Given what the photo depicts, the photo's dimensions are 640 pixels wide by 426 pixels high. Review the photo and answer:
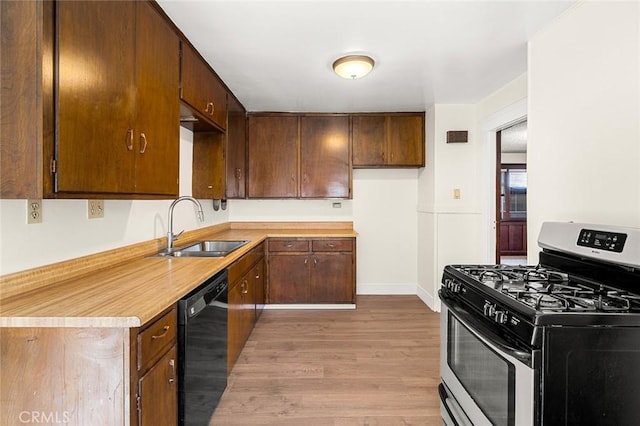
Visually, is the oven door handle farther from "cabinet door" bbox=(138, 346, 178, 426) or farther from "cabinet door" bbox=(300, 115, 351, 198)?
"cabinet door" bbox=(300, 115, 351, 198)

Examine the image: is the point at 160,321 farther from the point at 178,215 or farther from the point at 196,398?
the point at 178,215

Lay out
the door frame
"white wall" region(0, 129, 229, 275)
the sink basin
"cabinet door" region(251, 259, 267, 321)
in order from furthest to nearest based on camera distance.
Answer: the door frame < "cabinet door" region(251, 259, 267, 321) < the sink basin < "white wall" region(0, 129, 229, 275)

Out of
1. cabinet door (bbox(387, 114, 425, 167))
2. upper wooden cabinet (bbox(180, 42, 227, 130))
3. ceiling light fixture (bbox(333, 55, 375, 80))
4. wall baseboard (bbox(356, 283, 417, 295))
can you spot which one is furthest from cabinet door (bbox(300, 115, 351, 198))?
ceiling light fixture (bbox(333, 55, 375, 80))

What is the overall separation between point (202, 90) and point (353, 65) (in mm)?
1166

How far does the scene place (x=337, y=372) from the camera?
2424 millimetres

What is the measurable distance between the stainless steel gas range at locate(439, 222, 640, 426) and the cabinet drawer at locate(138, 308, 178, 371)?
1.24 meters

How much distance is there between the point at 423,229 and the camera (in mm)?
4145

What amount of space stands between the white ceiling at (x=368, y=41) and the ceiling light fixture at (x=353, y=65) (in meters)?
0.05

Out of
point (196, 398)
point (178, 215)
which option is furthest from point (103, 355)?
point (178, 215)

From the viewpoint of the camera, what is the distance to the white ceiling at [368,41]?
1.86 metres

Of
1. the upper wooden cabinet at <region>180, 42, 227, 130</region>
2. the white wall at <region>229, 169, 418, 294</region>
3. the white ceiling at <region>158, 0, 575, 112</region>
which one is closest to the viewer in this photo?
the white ceiling at <region>158, 0, 575, 112</region>

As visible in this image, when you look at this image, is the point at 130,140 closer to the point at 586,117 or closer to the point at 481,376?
the point at 481,376

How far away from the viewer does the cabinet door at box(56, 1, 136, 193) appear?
3.96 ft

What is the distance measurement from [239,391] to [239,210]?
2562 millimetres
